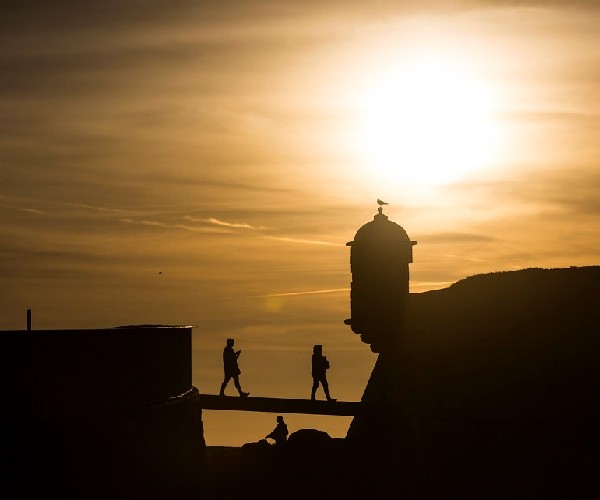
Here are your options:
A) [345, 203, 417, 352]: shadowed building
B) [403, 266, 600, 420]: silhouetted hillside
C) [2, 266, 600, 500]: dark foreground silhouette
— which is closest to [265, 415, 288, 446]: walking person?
[2, 266, 600, 500]: dark foreground silhouette

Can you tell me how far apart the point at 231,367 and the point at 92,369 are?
12450 millimetres

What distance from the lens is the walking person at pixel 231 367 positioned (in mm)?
31281

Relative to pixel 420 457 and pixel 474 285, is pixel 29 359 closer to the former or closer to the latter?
pixel 420 457

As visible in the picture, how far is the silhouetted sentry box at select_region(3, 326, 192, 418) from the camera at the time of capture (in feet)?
59.3

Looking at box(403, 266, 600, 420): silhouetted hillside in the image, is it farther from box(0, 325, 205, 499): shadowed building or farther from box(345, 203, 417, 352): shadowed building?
Result: box(0, 325, 205, 499): shadowed building

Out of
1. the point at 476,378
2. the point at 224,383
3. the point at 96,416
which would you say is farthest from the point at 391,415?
the point at 96,416

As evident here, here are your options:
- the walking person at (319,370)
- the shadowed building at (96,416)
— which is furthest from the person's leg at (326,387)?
the shadowed building at (96,416)

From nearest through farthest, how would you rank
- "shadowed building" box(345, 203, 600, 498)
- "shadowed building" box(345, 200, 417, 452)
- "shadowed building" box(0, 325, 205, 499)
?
"shadowed building" box(0, 325, 205, 499)
"shadowed building" box(345, 203, 600, 498)
"shadowed building" box(345, 200, 417, 452)

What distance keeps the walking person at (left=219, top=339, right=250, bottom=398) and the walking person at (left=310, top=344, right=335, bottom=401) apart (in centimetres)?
189

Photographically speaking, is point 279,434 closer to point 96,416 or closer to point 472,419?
point 472,419

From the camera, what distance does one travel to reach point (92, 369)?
19281 mm

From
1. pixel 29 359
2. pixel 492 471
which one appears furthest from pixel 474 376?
pixel 29 359

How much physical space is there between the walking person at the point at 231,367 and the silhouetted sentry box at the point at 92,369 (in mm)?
8875

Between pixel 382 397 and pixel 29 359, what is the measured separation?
15259 mm
